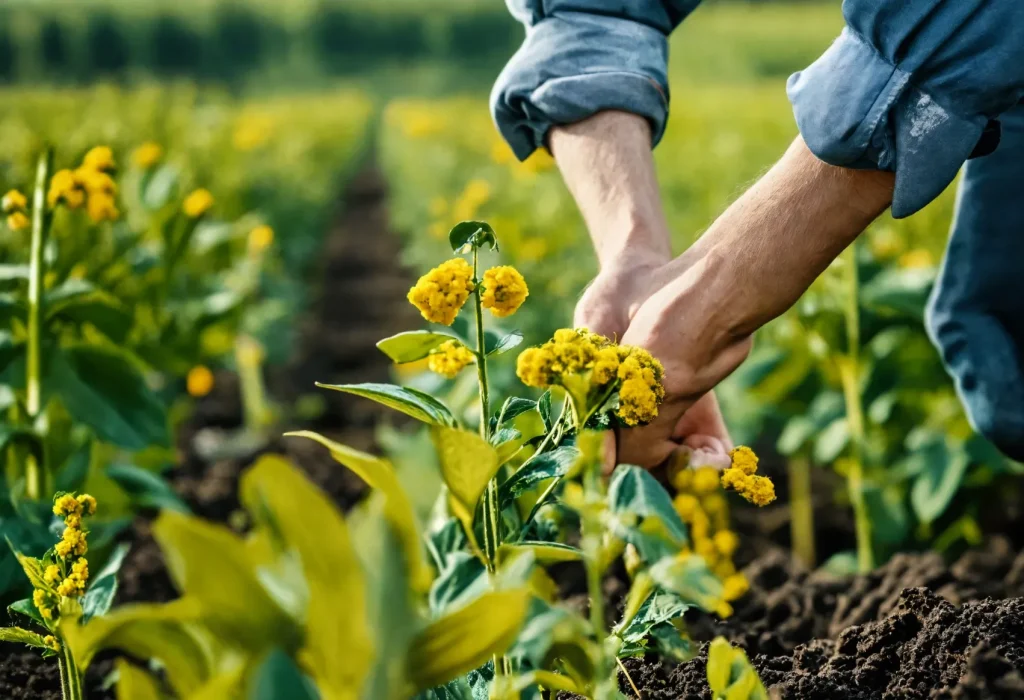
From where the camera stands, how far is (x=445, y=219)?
4781 millimetres

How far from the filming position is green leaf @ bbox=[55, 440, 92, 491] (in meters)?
2.08

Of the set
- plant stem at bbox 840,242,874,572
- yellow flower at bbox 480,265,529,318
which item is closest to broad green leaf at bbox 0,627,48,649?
yellow flower at bbox 480,265,529,318

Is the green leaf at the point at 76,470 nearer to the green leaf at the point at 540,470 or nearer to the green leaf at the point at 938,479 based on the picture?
the green leaf at the point at 540,470

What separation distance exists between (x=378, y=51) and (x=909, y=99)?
64022 millimetres

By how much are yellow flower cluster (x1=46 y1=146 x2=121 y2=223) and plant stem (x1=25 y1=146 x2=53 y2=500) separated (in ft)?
0.09

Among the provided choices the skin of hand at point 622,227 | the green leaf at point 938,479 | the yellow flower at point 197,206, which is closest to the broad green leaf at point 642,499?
the skin of hand at point 622,227

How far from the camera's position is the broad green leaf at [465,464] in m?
1.01

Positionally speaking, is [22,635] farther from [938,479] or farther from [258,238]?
[258,238]

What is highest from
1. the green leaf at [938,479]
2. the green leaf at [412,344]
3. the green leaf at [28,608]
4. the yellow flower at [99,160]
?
the yellow flower at [99,160]

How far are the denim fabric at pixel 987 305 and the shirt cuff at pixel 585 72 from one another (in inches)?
28.3

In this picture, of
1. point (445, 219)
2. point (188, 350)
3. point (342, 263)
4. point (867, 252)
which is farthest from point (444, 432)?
point (342, 263)

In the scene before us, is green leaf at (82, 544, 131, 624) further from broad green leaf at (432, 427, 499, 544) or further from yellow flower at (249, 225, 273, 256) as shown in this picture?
yellow flower at (249, 225, 273, 256)

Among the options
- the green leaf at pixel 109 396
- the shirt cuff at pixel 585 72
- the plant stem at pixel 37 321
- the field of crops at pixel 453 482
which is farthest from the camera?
the green leaf at pixel 109 396

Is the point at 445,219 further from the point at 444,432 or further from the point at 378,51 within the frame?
the point at 378,51
